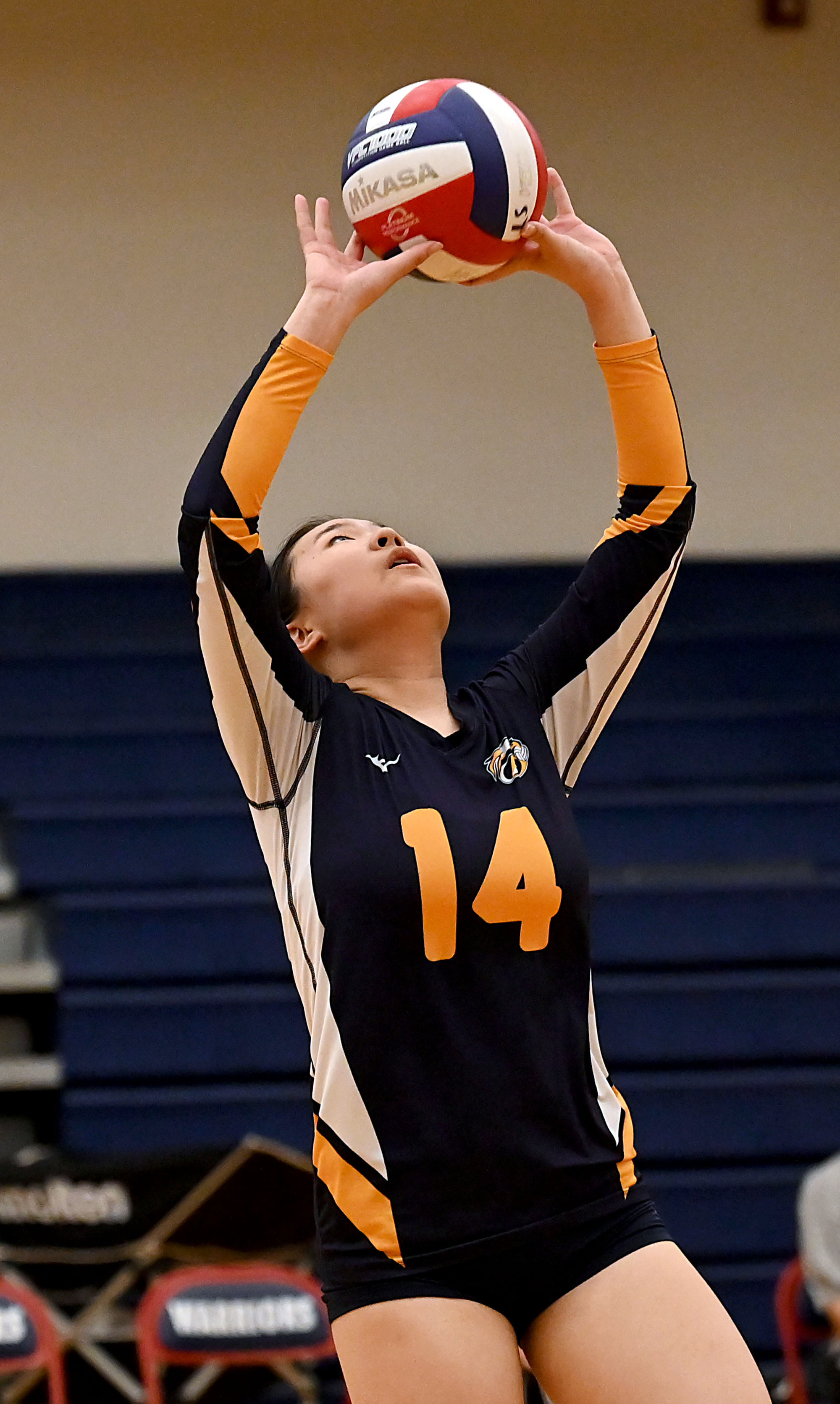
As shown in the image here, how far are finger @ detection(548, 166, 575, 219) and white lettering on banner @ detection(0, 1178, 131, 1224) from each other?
130 inches

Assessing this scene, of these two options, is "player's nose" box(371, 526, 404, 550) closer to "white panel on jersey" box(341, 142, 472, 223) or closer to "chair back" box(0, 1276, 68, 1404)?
"white panel on jersey" box(341, 142, 472, 223)

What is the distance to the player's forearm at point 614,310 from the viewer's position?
7.03 ft

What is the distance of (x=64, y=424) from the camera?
5.75m

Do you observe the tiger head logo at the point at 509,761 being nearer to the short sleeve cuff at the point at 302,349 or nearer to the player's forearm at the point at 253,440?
the player's forearm at the point at 253,440

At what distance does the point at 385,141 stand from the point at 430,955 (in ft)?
3.70

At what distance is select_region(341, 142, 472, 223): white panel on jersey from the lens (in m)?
2.07

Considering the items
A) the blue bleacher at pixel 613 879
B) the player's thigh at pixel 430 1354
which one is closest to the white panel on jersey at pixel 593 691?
the player's thigh at pixel 430 1354

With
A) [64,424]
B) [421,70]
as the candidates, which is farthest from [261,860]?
[421,70]

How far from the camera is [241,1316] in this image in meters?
4.13

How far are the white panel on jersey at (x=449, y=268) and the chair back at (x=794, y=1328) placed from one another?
3544 mm

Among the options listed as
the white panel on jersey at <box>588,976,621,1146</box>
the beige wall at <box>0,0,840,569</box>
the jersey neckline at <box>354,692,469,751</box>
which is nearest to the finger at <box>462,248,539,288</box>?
the jersey neckline at <box>354,692,469,751</box>

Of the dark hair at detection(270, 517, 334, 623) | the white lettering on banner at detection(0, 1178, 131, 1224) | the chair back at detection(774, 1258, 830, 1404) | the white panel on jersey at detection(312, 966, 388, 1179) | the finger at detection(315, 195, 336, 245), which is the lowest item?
the chair back at detection(774, 1258, 830, 1404)

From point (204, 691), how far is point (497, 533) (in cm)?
127

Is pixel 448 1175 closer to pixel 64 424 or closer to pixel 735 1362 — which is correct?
pixel 735 1362
